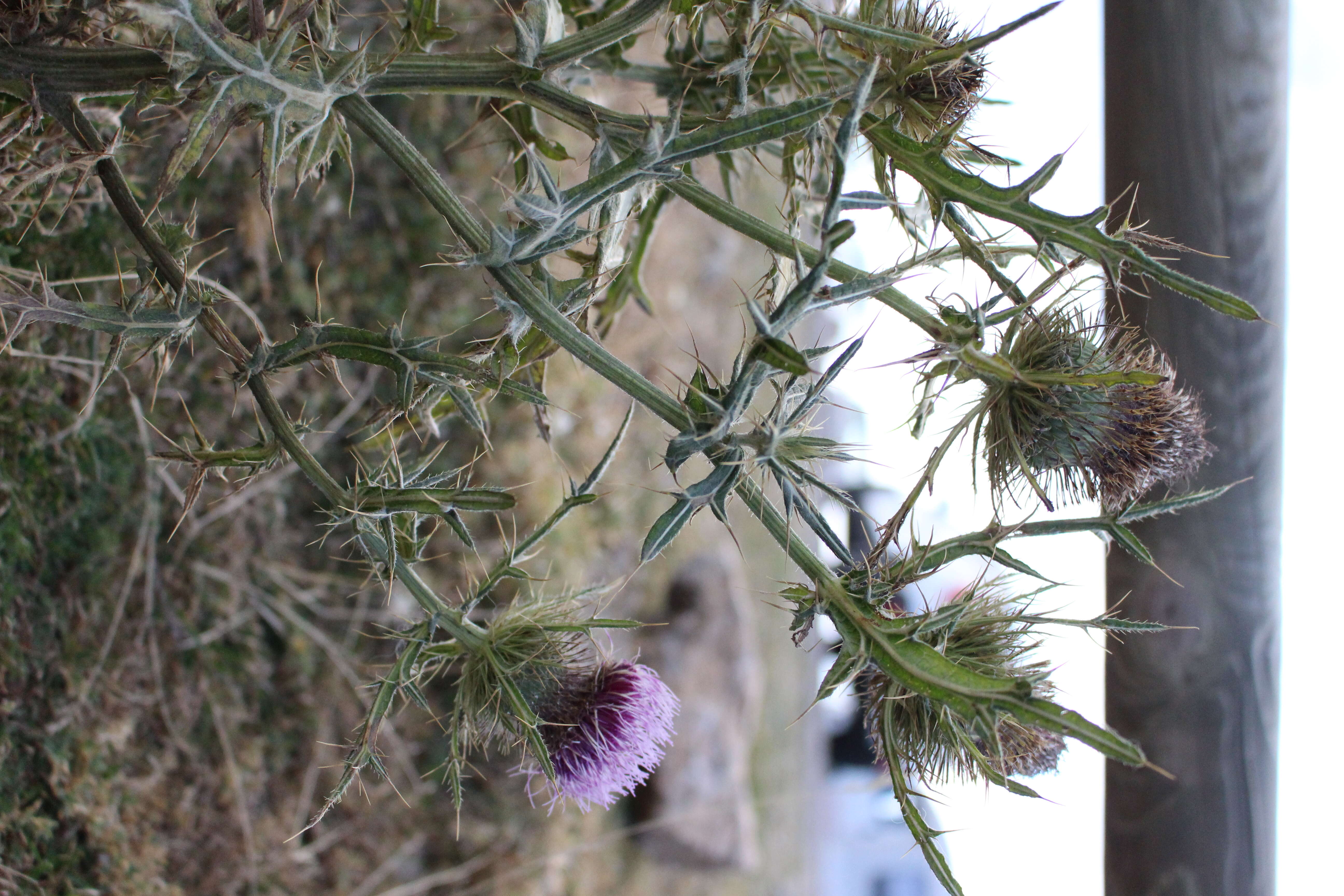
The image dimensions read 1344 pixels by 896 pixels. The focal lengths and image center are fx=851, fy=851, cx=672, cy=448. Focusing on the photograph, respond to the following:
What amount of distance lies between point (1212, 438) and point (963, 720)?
Answer: 0.89 m

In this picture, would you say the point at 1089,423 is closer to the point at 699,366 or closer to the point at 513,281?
the point at 699,366

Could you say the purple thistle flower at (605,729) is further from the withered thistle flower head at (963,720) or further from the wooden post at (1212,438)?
the wooden post at (1212,438)

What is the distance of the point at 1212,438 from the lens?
154 cm

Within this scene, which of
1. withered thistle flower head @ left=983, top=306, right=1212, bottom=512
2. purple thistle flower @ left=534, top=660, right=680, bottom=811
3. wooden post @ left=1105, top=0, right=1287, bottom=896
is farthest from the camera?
wooden post @ left=1105, top=0, right=1287, bottom=896

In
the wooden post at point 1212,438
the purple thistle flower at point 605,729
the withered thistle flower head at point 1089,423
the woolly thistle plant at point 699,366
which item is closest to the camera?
the woolly thistle plant at point 699,366

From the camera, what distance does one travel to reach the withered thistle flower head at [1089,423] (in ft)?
3.63

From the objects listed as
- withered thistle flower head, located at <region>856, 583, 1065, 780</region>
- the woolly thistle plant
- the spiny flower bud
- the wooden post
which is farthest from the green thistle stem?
the wooden post

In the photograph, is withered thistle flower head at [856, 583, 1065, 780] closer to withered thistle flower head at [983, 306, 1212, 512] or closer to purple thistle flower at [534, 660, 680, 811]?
withered thistle flower head at [983, 306, 1212, 512]

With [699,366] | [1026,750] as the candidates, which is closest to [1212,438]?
[1026,750]

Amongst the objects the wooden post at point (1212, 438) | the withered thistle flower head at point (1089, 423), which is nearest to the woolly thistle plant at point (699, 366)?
the withered thistle flower head at point (1089, 423)

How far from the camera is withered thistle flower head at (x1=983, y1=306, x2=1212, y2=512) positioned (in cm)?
111

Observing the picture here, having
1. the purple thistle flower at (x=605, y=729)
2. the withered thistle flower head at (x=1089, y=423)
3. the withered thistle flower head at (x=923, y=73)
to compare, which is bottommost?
the purple thistle flower at (x=605, y=729)

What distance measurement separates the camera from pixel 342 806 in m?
2.44

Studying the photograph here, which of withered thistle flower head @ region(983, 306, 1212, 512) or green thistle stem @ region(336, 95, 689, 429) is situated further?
withered thistle flower head @ region(983, 306, 1212, 512)
